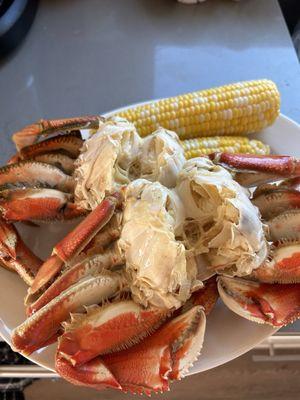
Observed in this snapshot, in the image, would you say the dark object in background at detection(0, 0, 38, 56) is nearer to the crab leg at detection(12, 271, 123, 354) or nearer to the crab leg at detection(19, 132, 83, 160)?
the crab leg at detection(19, 132, 83, 160)

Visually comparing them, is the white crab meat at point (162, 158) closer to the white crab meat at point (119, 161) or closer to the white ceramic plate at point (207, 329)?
the white crab meat at point (119, 161)

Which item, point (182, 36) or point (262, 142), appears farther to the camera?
point (182, 36)

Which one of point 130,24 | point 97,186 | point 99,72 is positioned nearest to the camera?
point 97,186

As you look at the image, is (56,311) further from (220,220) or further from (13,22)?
(13,22)

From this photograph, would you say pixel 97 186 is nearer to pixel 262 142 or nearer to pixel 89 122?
pixel 89 122

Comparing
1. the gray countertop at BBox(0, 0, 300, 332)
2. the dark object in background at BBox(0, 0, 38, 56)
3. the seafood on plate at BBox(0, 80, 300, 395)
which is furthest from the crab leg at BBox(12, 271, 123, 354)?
the dark object in background at BBox(0, 0, 38, 56)

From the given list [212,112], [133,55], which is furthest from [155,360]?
[133,55]

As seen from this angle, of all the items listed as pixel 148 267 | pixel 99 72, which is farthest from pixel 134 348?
pixel 99 72

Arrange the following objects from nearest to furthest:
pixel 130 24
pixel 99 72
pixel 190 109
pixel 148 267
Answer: pixel 148 267 < pixel 190 109 < pixel 99 72 < pixel 130 24

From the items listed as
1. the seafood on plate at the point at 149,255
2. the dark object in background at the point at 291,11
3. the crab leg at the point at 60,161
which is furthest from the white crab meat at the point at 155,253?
the dark object in background at the point at 291,11
